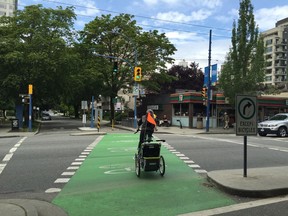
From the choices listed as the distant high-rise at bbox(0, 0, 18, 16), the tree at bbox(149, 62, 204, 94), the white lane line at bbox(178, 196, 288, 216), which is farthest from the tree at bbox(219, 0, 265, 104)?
the distant high-rise at bbox(0, 0, 18, 16)

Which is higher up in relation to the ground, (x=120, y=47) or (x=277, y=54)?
(x=277, y=54)

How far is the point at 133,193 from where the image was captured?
25.3 feet

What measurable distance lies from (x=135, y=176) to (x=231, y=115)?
101ft

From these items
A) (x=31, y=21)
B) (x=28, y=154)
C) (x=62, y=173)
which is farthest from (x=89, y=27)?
(x=62, y=173)

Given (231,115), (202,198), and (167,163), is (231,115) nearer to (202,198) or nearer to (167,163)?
(167,163)

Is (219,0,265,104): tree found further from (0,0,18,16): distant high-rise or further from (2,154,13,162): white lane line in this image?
(0,0,18,16): distant high-rise

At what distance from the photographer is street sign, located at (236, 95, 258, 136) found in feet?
27.9

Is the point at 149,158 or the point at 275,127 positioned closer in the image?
the point at 149,158

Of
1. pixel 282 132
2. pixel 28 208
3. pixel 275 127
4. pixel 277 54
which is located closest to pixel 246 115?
pixel 28 208

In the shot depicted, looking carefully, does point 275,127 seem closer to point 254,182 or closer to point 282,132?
point 282,132

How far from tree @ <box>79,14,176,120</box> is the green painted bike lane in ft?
106

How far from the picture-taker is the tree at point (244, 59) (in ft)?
108

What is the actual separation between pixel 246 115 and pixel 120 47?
37019 millimetres

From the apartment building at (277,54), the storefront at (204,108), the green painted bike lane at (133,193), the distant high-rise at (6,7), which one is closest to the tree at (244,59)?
the storefront at (204,108)
